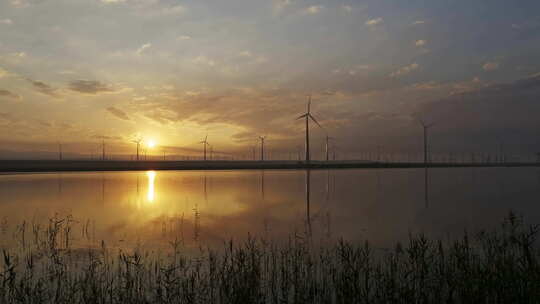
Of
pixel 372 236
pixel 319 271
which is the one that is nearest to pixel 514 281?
pixel 319 271

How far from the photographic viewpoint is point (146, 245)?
16.0m

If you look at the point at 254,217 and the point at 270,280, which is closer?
the point at 270,280

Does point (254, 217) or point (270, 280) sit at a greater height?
point (270, 280)

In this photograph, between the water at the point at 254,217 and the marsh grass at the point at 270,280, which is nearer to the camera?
the marsh grass at the point at 270,280

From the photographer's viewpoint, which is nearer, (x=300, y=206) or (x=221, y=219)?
(x=221, y=219)

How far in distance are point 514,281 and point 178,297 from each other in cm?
924

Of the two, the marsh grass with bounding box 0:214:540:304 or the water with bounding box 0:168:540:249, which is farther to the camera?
the water with bounding box 0:168:540:249

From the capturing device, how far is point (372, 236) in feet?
58.9

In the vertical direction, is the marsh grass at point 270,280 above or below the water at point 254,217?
above

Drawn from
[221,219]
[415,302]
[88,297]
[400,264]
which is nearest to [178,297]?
[88,297]

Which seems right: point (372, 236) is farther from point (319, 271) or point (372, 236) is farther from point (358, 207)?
point (358, 207)

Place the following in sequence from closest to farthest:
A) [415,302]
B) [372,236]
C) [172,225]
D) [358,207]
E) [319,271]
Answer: [415,302], [319,271], [372,236], [172,225], [358,207]

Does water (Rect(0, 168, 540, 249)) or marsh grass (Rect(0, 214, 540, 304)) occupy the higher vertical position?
marsh grass (Rect(0, 214, 540, 304))

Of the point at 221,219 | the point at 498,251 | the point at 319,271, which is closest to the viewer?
the point at 319,271
